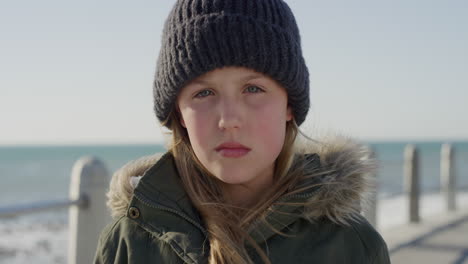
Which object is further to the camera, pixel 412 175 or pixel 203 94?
pixel 412 175

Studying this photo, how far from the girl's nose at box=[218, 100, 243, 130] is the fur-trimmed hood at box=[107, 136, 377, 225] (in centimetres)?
38

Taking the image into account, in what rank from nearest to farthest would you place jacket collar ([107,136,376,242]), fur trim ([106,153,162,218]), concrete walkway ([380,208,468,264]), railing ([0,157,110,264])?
1. jacket collar ([107,136,376,242])
2. fur trim ([106,153,162,218])
3. railing ([0,157,110,264])
4. concrete walkway ([380,208,468,264])

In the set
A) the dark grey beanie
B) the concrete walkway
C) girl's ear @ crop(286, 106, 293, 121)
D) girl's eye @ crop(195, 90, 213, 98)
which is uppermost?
the dark grey beanie

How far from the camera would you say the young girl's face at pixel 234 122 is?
1.75 metres

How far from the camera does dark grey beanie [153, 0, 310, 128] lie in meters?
1.84

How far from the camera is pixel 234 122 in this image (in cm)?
172

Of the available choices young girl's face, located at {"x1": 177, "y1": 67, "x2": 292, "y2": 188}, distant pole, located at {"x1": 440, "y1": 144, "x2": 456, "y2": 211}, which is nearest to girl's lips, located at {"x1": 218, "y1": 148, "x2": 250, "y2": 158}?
young girl's face, located at {"x1": 177, "y1": 67, "x2": 292, "y2": 188}

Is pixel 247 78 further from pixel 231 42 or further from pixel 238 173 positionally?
pixel 238 173

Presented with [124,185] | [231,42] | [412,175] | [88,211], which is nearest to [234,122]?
[231,42]

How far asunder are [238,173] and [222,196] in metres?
0.24

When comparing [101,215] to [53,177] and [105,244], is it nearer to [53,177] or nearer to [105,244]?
[105,244]

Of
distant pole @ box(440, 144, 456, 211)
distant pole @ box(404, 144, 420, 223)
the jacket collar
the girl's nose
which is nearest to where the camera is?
the girl's nose

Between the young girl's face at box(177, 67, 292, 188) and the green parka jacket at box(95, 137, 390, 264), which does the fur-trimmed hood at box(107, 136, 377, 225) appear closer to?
the green parka jacket at box(95, 137, 390, 264)

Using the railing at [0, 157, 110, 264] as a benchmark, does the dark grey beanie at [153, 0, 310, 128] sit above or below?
above
